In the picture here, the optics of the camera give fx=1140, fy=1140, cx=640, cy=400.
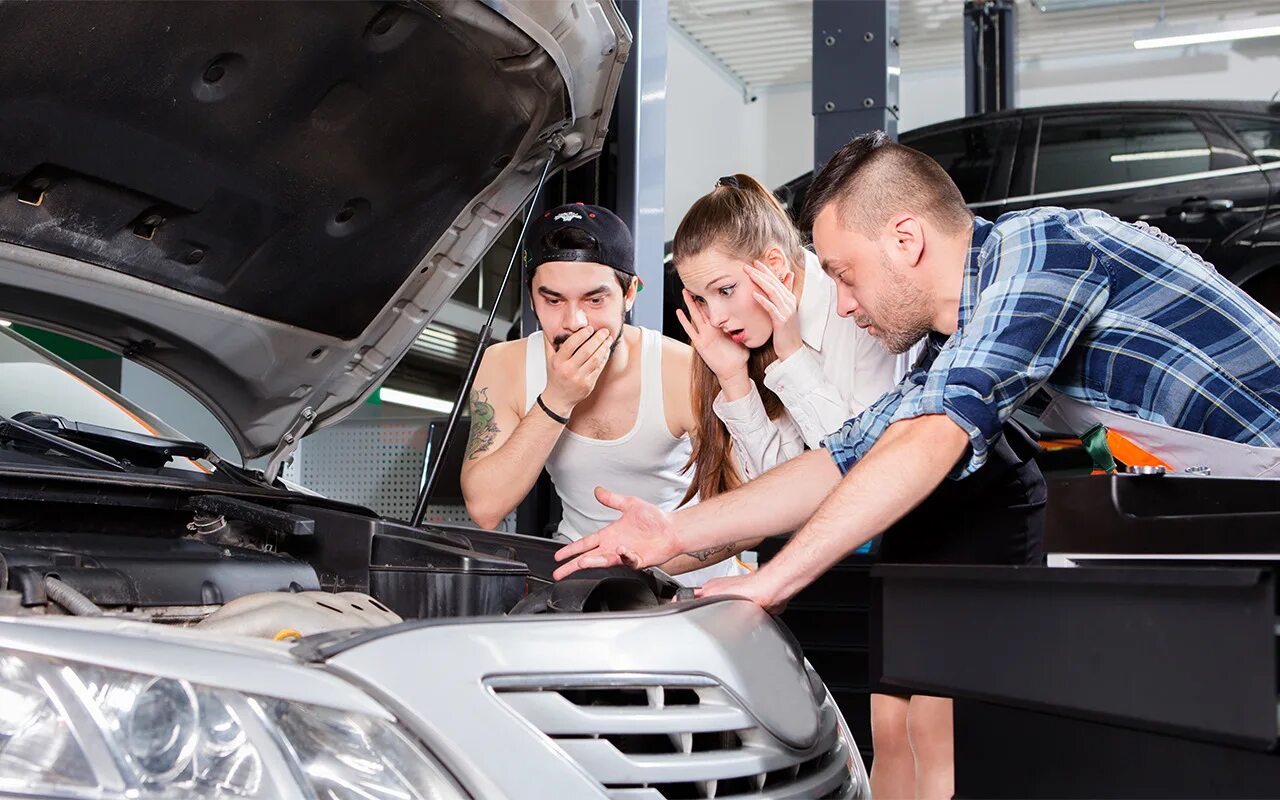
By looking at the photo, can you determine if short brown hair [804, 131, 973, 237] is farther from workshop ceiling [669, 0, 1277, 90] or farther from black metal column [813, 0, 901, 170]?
workshop ceiling [669, 0, 1277, 90]

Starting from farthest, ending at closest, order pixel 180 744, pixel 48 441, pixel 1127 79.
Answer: pixel 1127 79 → pixel 48 441 → pixel 180 744

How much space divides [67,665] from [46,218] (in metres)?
1.01

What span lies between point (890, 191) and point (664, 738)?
37.3 inches

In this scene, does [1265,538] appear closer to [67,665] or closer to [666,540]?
[666,540]

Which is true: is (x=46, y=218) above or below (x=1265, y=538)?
above

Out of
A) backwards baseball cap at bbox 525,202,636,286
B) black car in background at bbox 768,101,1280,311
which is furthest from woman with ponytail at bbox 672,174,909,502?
black car in background at bbox 768,101,1280,311

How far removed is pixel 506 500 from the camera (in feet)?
7.83

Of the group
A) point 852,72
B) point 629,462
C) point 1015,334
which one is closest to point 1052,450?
point 852,72

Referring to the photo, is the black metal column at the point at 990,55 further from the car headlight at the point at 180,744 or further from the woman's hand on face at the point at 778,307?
the car headlight at the point at 180,744

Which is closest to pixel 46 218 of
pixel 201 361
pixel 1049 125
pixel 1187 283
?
pixel 201 361

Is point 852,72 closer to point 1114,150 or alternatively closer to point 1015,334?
point 1114,150

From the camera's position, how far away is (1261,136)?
4137 millimetres

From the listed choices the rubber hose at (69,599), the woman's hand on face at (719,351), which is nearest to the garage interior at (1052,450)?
the woman's hand on face at (719,351)

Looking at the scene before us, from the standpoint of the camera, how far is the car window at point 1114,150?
4297 mm
